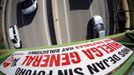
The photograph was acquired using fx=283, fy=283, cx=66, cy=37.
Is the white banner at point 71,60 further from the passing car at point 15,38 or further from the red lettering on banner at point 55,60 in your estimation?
the passing car at point 15,38

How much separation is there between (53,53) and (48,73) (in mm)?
721

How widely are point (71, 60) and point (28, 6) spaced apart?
674cm

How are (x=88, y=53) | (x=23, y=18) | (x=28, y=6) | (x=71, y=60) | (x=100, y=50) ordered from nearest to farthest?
1. (x=71, y=60)
2. (x=88, y=53)
3. (x=100, y=50)
4. (x=28, y=6)
5. (x=23, y=18)

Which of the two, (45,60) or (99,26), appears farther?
(99,26)

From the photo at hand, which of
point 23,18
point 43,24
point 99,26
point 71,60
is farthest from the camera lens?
point 23,18

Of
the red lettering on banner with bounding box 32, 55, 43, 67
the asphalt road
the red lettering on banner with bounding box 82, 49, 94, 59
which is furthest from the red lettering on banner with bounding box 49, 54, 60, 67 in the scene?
the asphalt road

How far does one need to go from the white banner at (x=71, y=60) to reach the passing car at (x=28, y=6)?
554 cm

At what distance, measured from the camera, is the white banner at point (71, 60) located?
4.86 meters

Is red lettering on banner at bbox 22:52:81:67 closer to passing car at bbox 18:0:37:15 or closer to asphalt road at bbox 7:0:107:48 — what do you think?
passing car at bbox 18:0:37:15

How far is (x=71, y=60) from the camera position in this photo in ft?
16.9

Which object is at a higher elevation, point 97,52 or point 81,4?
point 81,4

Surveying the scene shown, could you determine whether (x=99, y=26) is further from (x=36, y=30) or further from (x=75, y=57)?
(x=75, y=57)

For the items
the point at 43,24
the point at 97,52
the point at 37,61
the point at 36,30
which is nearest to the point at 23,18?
the point at 36,30

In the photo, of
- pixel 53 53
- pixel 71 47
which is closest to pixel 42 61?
pixel 53 53
